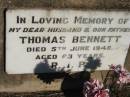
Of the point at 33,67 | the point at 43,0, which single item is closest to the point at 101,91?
the point at 33,67

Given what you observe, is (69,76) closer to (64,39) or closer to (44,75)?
(44,75)

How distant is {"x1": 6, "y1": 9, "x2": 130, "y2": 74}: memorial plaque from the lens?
9.95ft

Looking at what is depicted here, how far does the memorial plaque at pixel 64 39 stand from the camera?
3.03m

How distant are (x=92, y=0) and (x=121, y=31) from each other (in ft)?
1.52

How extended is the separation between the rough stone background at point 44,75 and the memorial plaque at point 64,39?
0.15ft

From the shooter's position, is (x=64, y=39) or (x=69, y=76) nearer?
(x=64, y=39)

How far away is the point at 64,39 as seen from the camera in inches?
126

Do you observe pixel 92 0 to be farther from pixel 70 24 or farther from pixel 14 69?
pixel 14 69

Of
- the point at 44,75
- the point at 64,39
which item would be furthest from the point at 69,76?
the point at 64,39

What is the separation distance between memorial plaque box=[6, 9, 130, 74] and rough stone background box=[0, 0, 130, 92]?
0.15 feet

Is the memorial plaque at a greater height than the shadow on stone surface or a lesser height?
greater

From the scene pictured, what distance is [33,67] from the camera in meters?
3.33

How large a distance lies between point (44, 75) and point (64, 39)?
481mm

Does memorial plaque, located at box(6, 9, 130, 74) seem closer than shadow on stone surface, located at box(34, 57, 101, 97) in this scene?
Yes
